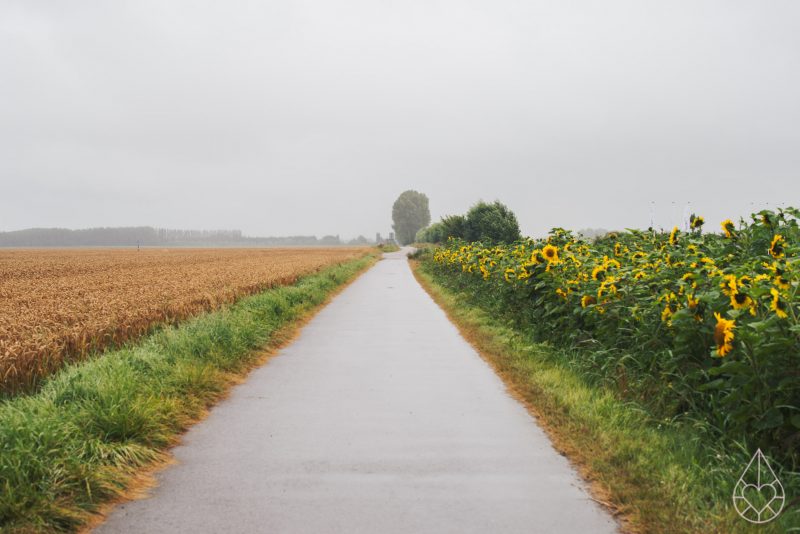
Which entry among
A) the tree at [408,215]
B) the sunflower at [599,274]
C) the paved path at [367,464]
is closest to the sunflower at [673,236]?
the sunflower at [599,274]

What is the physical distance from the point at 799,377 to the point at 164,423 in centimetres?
495

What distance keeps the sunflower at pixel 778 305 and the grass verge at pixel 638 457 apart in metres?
1.05

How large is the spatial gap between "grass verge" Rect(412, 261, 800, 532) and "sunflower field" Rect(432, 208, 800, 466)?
27 cm

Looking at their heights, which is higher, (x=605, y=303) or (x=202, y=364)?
(x=605, y=303)

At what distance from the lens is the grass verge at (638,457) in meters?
3.26

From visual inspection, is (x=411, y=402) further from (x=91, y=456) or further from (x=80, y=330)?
(x=80, y=330)

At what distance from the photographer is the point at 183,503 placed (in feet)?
11.5

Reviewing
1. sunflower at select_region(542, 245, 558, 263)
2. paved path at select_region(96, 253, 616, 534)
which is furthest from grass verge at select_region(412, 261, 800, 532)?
sunflower at select_region(542, 245, 558, 263)

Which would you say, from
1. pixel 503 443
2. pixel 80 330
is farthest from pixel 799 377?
pixel 80 330

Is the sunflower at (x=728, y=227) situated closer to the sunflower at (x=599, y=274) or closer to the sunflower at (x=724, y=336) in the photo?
the sunflower at (x=599, y=274)

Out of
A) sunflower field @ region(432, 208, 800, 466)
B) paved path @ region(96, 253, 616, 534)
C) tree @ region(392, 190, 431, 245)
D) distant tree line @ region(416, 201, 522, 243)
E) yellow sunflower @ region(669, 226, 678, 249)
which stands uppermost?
tree @ region(392, 190, 431, 245)

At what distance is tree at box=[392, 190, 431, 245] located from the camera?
163 metres

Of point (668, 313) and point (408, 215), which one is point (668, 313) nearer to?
point (668, 313)

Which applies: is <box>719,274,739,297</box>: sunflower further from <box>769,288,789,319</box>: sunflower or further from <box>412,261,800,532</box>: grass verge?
<box>412,261,800,532</box>: grass verge
